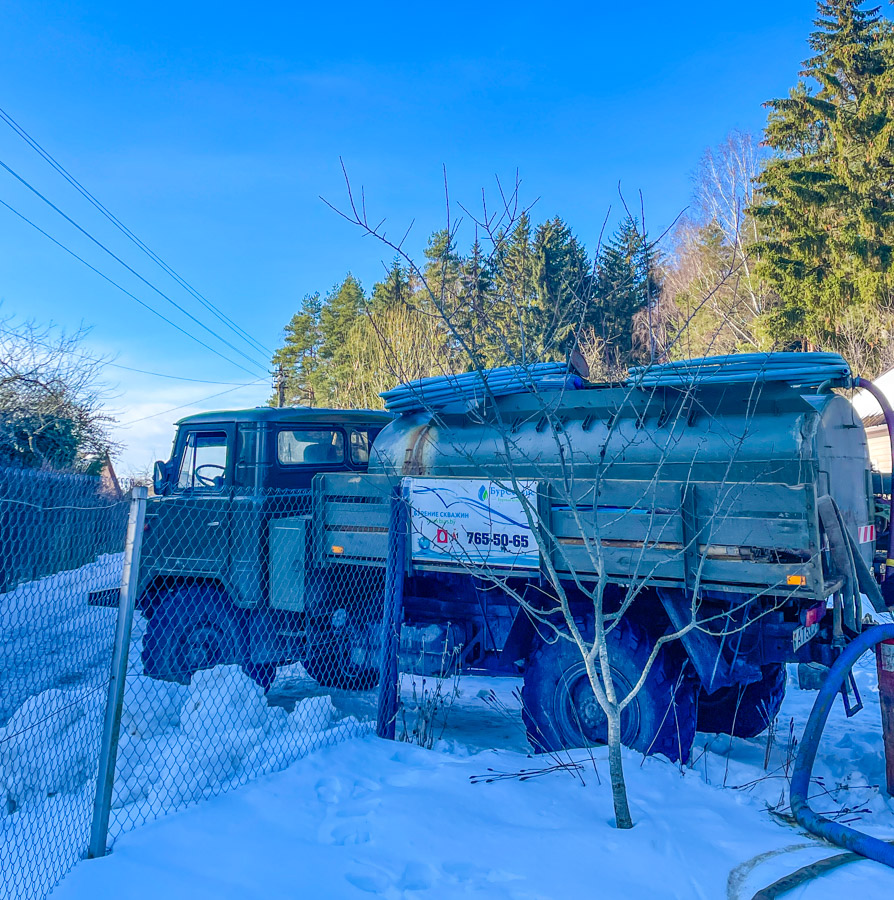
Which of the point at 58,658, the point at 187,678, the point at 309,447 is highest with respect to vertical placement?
the point at 309,447

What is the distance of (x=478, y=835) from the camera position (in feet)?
10.3

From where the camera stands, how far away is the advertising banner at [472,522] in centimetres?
483

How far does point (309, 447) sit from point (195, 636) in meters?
1.98

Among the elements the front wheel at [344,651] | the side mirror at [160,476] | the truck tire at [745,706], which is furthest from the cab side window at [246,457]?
the truck tire at [745,706]

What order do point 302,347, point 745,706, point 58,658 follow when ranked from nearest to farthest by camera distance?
point 745,706 < point 58,658 < point 302,347

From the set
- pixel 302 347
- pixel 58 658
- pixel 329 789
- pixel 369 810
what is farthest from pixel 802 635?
pixel 302 347

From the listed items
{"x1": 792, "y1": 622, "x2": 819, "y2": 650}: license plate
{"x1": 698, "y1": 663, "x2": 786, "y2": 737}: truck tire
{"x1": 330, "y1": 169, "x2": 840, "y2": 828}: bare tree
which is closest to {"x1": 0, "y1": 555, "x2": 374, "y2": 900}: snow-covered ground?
{"x1": 330, "y1": 169, "x2": 840, "y2": 828}: bare tree

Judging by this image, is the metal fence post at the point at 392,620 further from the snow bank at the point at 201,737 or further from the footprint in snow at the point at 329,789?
the footprint in snow at the point at 329,789

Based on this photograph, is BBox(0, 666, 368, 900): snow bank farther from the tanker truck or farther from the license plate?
the license plate

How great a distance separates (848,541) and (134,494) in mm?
4036

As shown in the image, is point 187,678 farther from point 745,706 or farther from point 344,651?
point 745,706

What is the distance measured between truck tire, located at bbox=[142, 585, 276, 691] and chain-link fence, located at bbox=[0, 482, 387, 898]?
0.01 metres

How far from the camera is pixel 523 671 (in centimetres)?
521

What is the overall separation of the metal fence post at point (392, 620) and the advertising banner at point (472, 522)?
134mm
